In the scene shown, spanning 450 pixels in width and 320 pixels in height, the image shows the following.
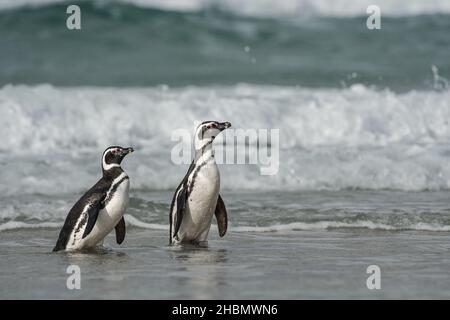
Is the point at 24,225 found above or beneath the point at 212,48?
beneath

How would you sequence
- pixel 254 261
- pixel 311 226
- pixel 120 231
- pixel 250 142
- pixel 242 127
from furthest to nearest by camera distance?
pixel 242 127 < pixel 250 142 < pixel 311 226 < pixel 120 231 < pixel 254 261

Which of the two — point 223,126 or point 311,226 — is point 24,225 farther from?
point 311,226

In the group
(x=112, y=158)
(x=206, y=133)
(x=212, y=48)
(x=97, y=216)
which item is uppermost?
(x=212, y=48)

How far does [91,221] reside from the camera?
313 inches

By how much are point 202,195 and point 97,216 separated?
0.89 meters

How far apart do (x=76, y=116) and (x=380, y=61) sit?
7472 mm

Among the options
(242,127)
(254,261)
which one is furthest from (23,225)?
(242,127)

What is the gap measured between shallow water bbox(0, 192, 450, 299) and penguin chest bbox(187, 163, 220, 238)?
25 cm

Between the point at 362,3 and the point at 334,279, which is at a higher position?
the point at 362,3

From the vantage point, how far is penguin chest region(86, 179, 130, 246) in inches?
317

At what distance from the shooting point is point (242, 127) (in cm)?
1491

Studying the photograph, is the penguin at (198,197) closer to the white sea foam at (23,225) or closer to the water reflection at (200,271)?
the water reflection at (200,271)
